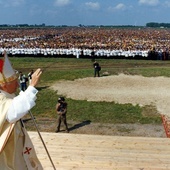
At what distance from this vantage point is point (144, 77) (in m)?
19.4

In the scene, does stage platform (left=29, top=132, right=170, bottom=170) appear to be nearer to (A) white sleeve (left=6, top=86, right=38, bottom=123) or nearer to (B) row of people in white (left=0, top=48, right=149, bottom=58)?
(A) white sleeve (left=6, top=86, right=38, bottom=123)

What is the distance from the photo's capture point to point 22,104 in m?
3.52

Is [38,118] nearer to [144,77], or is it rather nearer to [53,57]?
[144,77]

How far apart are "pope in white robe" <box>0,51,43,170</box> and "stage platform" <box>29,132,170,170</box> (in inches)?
90.6

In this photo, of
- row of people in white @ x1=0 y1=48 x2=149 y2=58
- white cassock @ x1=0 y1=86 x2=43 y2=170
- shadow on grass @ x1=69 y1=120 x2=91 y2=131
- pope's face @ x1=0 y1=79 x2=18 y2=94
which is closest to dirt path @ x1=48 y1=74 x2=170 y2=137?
shadow on grass @ x1=69 y1=120 x2=91 y2=131

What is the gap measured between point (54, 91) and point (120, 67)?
801 centimetres

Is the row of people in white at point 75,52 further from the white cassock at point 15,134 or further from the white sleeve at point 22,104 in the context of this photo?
the white sleeve at point 22,104

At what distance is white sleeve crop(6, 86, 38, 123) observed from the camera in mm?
3506

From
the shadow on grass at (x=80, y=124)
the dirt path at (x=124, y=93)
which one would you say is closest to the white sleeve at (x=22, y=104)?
the dirt path at (x=124, y=93)

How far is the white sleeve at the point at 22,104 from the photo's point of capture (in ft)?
11.5

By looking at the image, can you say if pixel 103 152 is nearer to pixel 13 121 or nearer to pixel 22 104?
pixel 13 121

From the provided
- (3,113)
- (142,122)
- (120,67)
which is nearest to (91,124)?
(142,122)

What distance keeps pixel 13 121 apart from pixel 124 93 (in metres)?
12.6

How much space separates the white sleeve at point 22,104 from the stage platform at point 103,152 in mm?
3165
